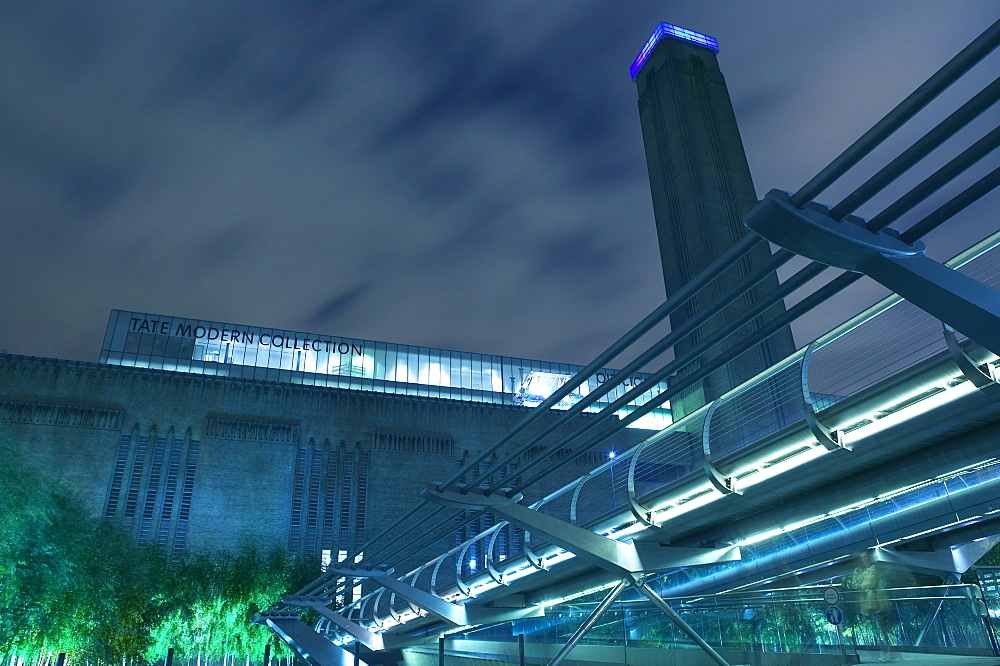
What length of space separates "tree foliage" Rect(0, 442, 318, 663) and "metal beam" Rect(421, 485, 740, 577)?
56.7 feet

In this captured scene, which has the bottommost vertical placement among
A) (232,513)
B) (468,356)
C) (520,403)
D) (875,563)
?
(875,563)

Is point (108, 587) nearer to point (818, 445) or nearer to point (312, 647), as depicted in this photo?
point (312, 647)

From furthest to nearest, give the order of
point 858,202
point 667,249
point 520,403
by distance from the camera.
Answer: point 520,403 → point 667,249 → point 858,202

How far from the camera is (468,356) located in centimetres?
6862

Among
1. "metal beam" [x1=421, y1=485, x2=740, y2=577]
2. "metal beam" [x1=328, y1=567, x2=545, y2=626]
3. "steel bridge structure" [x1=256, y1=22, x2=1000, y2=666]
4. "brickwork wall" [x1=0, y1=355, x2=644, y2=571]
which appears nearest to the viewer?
"steel bridge structure" [x1=256, y1=22, x2=1000, y2=666]

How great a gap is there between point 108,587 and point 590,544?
A: 2782 centimetres

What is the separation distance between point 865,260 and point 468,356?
208ft

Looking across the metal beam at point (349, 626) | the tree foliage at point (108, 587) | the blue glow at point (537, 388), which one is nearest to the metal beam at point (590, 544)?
the tree foliage at point (108, 587)

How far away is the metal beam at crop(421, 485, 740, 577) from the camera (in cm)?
1345

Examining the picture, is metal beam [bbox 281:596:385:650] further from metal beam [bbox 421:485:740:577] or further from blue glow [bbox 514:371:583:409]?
blue glow [bbox 514:371:583:409]

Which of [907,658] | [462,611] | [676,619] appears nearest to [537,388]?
[462,611]

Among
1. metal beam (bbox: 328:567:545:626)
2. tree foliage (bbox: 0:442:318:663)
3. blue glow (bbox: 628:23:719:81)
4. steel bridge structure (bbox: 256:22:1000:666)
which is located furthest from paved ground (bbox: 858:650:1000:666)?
blue glow (bbox: 628:23:719:81)

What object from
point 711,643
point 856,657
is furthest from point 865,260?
point 711,643

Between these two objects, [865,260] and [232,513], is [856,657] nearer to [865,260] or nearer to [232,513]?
[865,260]
